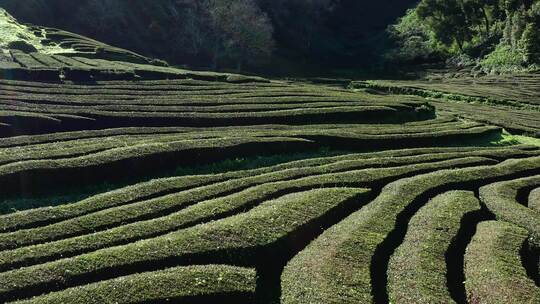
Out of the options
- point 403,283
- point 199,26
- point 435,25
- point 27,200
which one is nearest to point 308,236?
point 403,283

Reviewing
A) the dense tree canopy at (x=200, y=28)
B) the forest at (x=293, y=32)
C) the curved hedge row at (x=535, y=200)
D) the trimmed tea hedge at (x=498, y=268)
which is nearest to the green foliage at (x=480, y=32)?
the forest at (x=293, y=32)

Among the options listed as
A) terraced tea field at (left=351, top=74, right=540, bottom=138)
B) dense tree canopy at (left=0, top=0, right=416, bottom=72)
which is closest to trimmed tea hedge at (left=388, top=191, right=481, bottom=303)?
terraced tea field at (left=351, top=74, right=540, bottom=138)

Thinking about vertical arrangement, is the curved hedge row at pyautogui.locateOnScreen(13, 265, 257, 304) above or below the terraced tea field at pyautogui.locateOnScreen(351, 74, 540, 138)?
below

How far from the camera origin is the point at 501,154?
33719 mm

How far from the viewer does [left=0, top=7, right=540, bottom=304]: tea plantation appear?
15.9m

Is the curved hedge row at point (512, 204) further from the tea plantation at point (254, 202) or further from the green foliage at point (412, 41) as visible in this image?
the green foliage at point (412, 41)

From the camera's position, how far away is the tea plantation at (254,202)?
15898 mm

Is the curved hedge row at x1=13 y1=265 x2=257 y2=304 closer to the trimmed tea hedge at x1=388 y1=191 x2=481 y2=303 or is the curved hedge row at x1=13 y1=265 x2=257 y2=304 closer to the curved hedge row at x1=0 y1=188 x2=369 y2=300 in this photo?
the curved hedge row at x1=0 y1=188 x2=369 y2=300

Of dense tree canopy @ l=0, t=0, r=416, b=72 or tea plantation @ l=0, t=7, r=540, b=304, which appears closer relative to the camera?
tea plantation @ l=0, t=7, r=540, b=304

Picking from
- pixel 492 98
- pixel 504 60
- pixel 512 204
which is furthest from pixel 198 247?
pixel 504 60

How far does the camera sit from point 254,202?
867 inches

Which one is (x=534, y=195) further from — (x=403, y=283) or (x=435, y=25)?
(x=435, y=25)

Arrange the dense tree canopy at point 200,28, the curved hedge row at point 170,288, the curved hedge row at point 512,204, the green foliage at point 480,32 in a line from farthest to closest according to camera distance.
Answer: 1. the green foliage at point 480,32
2. the dense tree canopy at point 200,28
3. the curved hedge row at point 512,204
4. the curved hedge row at point 170,288

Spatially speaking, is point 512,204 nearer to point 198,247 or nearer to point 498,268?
point 498,268
